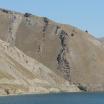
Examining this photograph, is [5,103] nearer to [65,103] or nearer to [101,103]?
[65,103]

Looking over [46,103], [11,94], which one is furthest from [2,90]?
[46,103]

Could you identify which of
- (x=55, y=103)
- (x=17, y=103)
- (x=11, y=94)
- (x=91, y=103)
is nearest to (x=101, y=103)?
(x=91, y=103)

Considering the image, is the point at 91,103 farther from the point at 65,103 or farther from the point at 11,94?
the point at 11,94

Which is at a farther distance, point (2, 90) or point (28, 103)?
point (2, 90)

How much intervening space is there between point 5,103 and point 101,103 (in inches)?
1234

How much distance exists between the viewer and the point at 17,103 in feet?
471

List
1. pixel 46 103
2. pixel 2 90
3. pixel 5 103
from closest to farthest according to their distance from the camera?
→ pixel 5 103 → pixel 46 103 → pixel 2 90

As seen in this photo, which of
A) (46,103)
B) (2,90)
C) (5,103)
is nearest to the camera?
(5,103)

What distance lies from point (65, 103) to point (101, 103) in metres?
11.7

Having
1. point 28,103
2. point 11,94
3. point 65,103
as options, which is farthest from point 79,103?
point 11,94

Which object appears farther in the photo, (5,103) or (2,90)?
(2,90)

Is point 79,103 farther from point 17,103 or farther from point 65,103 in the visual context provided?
point 17,103

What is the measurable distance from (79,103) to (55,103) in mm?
7469

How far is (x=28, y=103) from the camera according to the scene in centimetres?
14712
